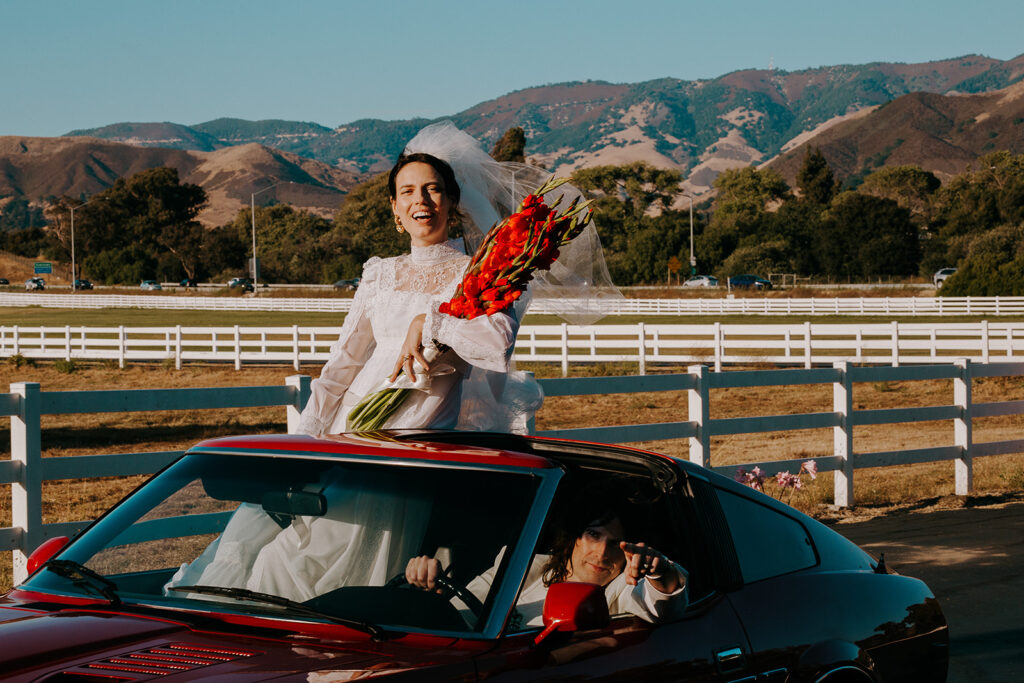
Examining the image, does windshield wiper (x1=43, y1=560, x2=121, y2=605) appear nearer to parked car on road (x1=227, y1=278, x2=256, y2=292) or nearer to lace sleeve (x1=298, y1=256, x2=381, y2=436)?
lace sleeve (x1=298, y1=256, x2=381, y2=436)

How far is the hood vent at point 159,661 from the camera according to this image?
2.46 metres

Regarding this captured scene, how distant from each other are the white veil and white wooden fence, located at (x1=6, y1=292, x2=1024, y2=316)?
3387 cm

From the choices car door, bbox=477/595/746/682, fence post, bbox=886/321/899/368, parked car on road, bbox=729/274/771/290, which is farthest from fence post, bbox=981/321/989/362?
parked car on road, bbox=729/274/771/290

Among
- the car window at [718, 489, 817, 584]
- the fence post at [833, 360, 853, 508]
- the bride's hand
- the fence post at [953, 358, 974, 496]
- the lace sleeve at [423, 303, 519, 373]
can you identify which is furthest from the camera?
the fence post at [953, 358, 974, 496]

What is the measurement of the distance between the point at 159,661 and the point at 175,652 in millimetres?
61

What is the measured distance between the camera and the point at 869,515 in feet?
34.6

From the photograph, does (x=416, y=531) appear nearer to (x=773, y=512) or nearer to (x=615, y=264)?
(x=773, y=512)

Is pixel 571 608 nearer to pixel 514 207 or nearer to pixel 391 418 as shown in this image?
pixel 391 418

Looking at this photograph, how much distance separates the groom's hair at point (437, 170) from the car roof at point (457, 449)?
1636 millimetres

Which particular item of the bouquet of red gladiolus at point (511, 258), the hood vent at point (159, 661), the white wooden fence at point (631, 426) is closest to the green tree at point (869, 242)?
the white wooden fence at point (631, 426)

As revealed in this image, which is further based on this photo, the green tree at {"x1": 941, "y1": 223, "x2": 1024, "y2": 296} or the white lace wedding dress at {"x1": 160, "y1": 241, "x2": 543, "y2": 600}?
the green tree at {"x1": 941, "y1": 223, "x2": 1024, "y2": 296}

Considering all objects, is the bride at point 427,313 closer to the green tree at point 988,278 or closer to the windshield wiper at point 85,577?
the windshield wiper at point 85,577

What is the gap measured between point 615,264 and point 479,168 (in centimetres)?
8998

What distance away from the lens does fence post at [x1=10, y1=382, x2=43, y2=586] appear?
6785 mm
